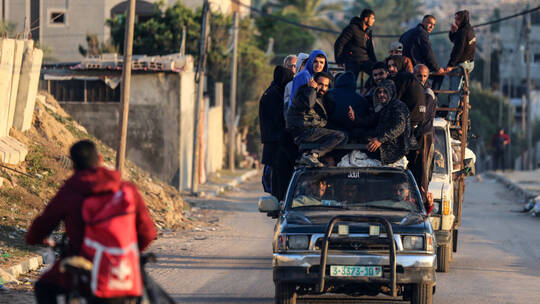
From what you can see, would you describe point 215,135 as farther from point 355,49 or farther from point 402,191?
point 402,191

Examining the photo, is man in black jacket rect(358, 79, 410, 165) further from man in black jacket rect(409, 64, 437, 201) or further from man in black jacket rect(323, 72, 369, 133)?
man in black jacket rect(409, 64, 437, 201)

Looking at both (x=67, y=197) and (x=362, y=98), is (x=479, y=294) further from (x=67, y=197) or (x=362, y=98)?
(x=67, y=197)

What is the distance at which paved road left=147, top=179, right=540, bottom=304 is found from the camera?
1131cm

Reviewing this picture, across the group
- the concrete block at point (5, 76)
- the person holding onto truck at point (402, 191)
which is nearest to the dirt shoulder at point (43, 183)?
the concrete block at point (5, 76)

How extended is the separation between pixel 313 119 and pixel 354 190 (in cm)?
131

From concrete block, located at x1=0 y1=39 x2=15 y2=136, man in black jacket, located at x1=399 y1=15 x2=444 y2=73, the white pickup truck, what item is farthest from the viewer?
concrete block, located at x1=0 y1=39 x2=15 y2=136

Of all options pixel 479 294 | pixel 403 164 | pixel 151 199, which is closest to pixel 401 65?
pixel 403 164

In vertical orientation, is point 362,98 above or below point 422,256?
above

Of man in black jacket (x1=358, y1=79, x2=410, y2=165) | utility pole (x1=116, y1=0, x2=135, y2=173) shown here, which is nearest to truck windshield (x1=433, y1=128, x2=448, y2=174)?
man in black jacket (x1=358, y1=79, x2=410, y2=165)

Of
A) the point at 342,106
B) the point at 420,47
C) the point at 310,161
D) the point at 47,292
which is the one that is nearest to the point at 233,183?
the point at 420,47

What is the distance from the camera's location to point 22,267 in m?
12.5

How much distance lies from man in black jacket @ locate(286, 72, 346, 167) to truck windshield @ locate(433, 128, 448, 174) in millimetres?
3077

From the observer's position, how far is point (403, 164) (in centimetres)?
1070

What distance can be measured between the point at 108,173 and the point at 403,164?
5.38 metres
